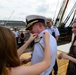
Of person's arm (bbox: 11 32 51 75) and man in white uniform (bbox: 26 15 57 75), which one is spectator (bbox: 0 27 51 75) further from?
man in white uniform (bbox: 26 15 57 75)

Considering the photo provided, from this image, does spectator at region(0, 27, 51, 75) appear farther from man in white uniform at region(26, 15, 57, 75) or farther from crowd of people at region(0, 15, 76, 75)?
man in white uniform at region(26, 15, 57, 75)

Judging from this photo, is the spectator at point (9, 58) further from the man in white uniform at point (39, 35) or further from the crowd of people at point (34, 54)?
the man in white uniform at point (39, 35)

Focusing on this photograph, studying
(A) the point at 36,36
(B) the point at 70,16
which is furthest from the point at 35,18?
(B) the point at 70,16

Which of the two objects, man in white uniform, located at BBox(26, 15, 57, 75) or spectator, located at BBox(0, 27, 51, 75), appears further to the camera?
man in white uniform, located at BBox(26, 15, 57, 75)

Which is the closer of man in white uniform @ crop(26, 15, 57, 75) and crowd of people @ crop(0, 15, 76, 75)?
crowd of people @ crop(0, 15, 76, 75)

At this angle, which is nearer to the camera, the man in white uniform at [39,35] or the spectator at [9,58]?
the spectator at [9,58]

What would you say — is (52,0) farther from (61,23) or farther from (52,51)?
(52,51)

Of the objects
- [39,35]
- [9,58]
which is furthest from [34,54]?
[9,58]

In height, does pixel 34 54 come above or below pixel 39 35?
below

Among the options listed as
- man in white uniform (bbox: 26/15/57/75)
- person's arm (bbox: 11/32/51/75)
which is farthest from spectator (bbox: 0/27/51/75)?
man in white uniform (bbox: 26/15/57/75)

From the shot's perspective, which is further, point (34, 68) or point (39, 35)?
point (39, 35)

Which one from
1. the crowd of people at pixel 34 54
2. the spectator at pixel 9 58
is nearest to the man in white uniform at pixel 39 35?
the crowd of people at pixel 34 54

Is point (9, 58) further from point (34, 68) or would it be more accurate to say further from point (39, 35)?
point (39, 35)

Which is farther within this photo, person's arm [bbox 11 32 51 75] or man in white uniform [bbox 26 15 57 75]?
man in white uniform [bbox 26 15 57 75]
